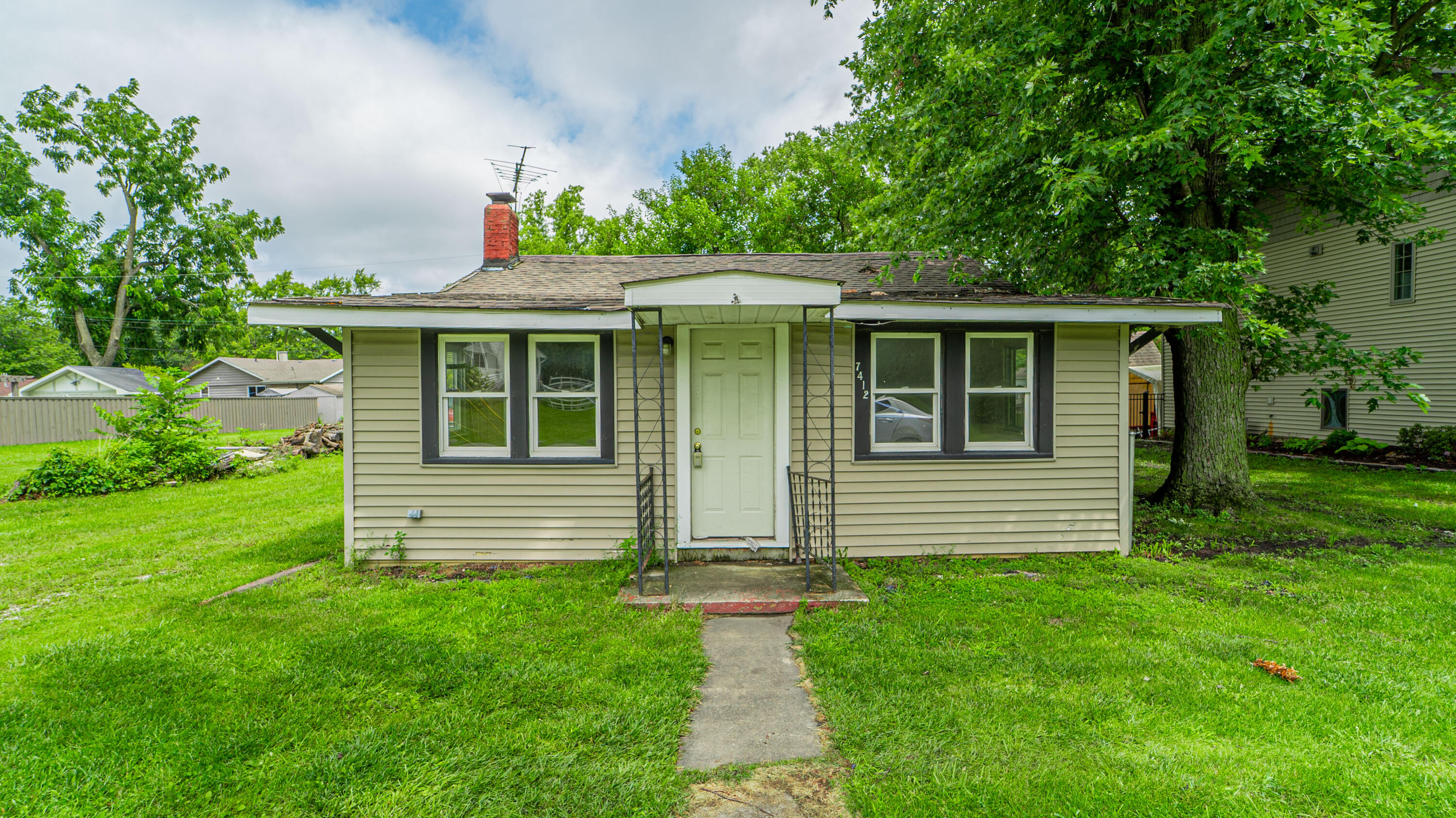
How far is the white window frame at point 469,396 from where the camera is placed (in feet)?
18.5

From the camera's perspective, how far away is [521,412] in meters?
5.70

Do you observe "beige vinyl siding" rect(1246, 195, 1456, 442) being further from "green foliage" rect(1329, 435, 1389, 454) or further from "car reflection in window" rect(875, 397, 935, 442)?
"car reflection in window" rect(875, 397, 935, 442)

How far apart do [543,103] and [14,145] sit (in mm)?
24902

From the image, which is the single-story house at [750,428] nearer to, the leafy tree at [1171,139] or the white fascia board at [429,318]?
the white fascia board at [429,318]

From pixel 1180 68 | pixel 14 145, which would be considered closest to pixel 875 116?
pixel 1180 68

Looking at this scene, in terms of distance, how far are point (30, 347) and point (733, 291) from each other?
73.9 metres

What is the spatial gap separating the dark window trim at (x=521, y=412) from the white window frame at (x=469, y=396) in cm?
2

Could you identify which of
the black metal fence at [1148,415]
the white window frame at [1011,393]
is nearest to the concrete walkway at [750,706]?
the white window frame at [1011,393]

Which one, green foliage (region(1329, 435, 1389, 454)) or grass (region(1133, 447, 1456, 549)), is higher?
green foliage (region(1329, 435, 1389, 454))

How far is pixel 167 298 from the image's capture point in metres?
26.4

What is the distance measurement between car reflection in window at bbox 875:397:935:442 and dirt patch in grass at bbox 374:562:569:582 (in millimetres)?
3426

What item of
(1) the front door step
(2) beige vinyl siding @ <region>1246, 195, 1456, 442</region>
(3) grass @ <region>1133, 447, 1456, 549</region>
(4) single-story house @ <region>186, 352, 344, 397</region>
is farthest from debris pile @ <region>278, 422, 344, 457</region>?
(2) beige vinyl siding @ <region>1246, 195, 1456, 442</region>

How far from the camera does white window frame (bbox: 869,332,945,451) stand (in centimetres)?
584

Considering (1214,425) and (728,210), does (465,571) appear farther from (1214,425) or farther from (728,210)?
(728,210)
